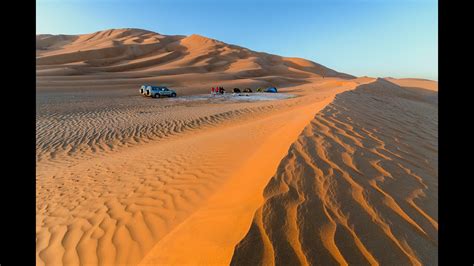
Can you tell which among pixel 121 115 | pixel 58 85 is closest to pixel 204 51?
pixel 58 85

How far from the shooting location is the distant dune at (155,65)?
1582 inches

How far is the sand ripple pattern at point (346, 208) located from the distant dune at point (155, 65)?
102ft

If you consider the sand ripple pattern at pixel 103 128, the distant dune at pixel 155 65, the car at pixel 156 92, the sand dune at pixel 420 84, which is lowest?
the sand ripple pattern at pixel 103 128

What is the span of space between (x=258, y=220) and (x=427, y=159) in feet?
13.1

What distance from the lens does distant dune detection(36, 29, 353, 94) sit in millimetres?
40188

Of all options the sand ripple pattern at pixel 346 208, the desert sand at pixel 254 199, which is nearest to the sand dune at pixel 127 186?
the desert sand at pixel 254 199

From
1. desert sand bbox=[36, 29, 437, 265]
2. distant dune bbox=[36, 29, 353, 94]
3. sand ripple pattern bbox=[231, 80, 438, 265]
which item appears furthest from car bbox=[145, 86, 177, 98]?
sand ripple pattern bbox=[231, 80, 438, 265]

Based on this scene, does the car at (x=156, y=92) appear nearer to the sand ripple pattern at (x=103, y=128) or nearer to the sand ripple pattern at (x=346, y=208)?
the sand ripple pattern at (x=103, y=128)

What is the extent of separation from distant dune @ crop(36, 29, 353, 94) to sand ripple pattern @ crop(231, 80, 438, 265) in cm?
3094

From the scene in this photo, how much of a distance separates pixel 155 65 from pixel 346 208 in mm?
61882

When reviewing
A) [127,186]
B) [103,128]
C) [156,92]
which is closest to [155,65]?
[156,92]

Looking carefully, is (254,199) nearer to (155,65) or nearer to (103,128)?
(103,128)

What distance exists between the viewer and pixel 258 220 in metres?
2.88
